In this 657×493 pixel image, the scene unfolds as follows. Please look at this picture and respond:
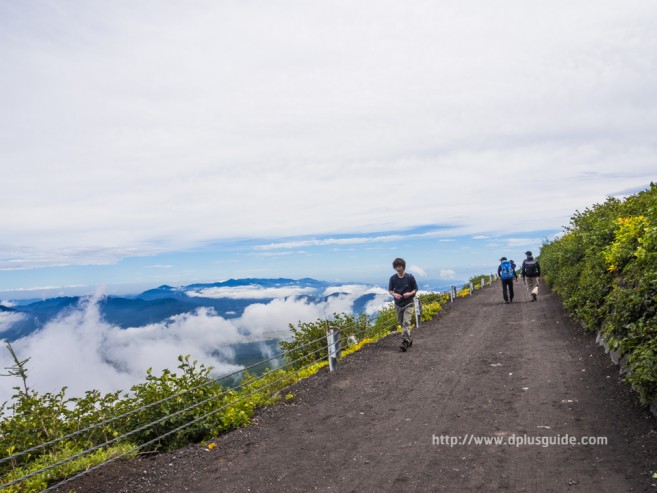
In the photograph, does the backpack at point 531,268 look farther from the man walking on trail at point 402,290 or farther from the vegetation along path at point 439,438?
the man walking on trail at point 402,290

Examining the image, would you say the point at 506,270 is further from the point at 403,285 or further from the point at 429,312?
the point at 403,285

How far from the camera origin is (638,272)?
852 cm

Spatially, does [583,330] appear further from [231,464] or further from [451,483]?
[231,464]

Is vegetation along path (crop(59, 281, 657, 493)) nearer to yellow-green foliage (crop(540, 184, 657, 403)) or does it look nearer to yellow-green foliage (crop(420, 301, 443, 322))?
yellow-green foliage (crop(540, 184, 657, 403))

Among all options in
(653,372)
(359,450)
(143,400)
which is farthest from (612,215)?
(143,400)

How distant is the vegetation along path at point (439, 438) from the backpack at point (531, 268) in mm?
11004

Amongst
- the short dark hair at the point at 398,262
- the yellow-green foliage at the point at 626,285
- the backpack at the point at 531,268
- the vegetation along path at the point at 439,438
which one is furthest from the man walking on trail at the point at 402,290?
the backpack at the point at 531,268

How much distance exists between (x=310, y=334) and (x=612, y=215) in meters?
11.5

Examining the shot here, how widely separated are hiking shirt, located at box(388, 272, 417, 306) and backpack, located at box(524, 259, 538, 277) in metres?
11.3

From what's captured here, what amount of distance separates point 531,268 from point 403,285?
1175 centimetres

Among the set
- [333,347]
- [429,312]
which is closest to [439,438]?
[333,347]

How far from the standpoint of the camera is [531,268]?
68.2 feet

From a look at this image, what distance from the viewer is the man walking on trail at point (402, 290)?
11914 millimetres

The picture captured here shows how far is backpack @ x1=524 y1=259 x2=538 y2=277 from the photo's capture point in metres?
20.7
